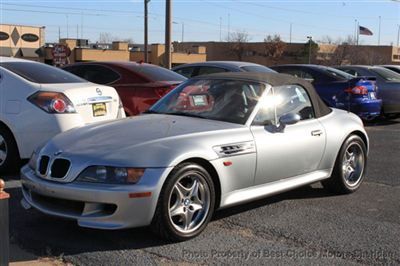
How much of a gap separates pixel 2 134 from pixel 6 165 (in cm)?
38

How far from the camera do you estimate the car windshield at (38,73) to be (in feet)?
22.8

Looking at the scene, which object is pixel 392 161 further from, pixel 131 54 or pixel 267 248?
pixel 131 54

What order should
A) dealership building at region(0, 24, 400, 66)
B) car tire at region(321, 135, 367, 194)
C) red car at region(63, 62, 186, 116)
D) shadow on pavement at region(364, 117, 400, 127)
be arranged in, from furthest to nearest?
dealership building at region(0, 24, 400, 66), shadow on pavement at region(364, 117, 400, 127), red car at region(63, 62, 186, 116), car tire at region(321, 135, 367, 194)

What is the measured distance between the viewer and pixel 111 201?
4.31m

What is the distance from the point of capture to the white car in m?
6.64

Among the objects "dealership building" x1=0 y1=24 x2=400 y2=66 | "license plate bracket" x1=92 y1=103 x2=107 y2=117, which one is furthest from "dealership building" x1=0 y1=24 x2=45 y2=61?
"license plate bracket" x1=92 y1=103 x2=107 y2=117

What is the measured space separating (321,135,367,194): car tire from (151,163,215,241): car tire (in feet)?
6.59

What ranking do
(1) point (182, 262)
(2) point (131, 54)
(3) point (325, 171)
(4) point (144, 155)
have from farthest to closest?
(2) point (131, 54) → (3) point (325, 171) → (4) point (144, 155) → (1) point (182, 262)

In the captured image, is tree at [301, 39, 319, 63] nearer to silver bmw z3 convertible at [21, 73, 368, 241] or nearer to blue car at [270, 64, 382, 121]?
blue car at [270, 64, 382, 121]

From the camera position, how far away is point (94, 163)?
4.43m

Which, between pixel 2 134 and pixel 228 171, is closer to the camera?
pixel 228 171

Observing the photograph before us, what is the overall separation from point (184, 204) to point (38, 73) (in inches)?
132

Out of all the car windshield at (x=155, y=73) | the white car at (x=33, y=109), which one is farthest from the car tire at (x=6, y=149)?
the car windshield at (x=155, y=73)

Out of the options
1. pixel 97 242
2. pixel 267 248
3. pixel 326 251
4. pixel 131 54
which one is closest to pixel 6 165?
pixel 97 242
